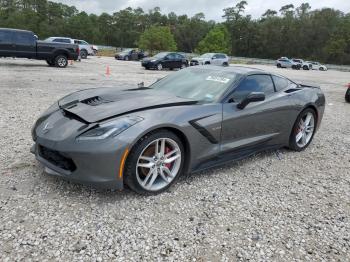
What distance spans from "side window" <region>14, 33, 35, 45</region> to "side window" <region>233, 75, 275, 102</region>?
47.8 feet

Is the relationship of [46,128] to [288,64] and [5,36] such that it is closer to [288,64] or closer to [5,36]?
[5,36]

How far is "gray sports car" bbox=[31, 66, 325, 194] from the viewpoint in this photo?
302cm

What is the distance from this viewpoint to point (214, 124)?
3.70 metres

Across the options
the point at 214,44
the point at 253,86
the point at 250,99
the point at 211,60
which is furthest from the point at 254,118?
the point at 214,44

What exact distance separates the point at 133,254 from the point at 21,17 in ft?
299

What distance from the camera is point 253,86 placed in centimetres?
438

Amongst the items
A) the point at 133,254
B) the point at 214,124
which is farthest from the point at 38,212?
the point at 214,124

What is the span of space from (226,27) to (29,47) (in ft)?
289

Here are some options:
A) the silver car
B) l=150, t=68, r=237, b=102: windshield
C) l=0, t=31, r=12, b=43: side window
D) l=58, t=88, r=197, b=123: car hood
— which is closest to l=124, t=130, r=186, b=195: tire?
l=58, t=88, r=197, b=123: car hood

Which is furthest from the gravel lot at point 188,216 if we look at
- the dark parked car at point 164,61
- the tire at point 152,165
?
the dark parked car at point 164,61

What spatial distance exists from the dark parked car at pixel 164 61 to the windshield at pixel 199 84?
1741 cm

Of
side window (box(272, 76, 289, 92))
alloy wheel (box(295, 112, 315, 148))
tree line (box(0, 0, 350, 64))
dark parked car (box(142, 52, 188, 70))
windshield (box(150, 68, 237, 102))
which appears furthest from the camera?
tree line (box(0, 0, 350, 64))

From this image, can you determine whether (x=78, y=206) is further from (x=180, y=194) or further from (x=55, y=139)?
(x=180, y=194)

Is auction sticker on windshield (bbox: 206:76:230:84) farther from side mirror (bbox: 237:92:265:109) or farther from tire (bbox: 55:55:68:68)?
tire (bbox: 55:55:68:68)
